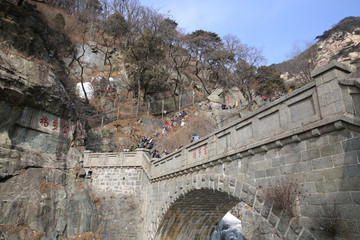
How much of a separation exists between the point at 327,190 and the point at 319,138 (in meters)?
1.02

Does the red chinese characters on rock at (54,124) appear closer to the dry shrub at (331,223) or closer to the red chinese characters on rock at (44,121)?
the red chinese characters on rock at (44,121)

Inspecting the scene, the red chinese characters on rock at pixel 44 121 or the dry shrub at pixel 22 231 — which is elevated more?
the red chinese characters on rock at pixel 44 121

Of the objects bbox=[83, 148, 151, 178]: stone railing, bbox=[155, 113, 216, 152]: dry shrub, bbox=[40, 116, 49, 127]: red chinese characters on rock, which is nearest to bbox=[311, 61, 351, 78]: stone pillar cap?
bbox=[83, 148, 151, 178]: stone railing

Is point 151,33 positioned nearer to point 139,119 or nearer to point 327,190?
point 139,119

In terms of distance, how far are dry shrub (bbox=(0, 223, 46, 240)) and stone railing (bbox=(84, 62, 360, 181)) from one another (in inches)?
354

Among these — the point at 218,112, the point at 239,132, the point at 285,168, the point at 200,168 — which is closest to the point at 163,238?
the point at 200,168

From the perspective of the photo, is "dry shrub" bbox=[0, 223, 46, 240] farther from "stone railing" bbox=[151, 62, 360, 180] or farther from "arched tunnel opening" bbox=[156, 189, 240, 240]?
"stone railing" bbox=[151, 62, 360, 180]

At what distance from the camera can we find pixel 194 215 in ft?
47.6

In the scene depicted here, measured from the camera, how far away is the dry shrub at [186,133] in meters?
21.5

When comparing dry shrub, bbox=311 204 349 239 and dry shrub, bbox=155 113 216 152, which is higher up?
dry shrub, bbox=155 113 216 152

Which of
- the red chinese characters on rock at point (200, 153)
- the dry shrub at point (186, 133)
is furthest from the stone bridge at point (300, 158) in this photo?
the dry shrub at point (186, 133)

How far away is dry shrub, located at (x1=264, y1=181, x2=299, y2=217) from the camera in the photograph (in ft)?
17.7

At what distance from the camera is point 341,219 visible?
4.49 m

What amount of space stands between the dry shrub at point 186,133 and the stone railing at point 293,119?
11.4 meters
